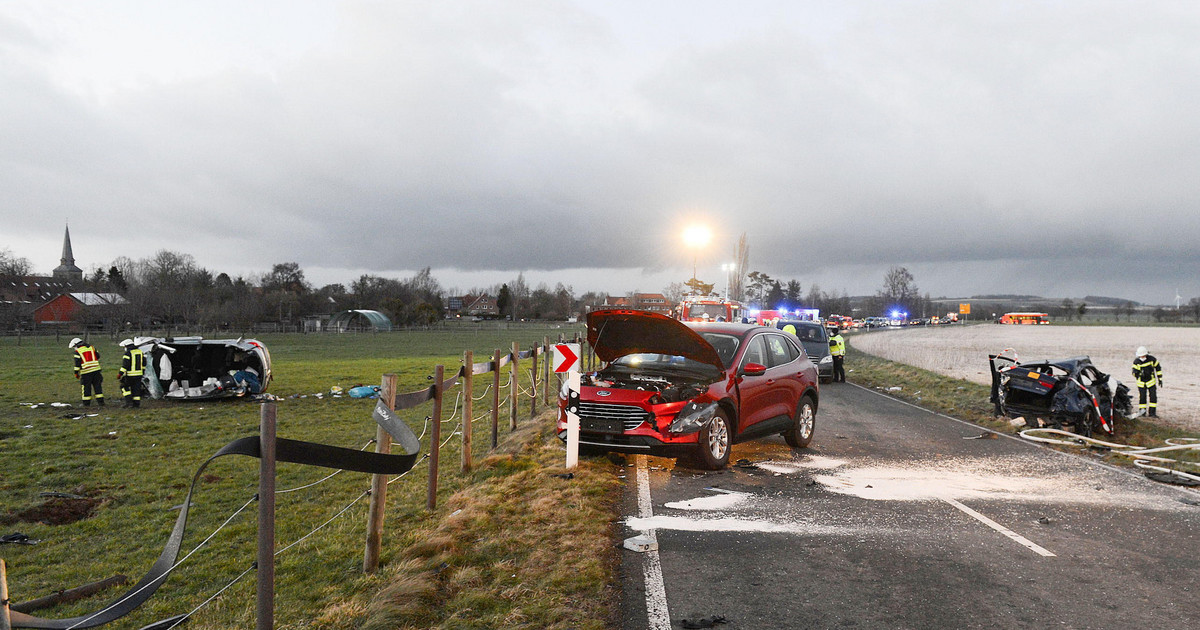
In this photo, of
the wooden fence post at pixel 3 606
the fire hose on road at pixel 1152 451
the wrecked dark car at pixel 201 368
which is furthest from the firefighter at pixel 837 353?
the wooden fence post at pixel 3 606

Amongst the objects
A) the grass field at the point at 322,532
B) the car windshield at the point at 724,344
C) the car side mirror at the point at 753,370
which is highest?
the car windshield at the point at 724,344

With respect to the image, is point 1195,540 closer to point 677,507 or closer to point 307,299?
point 677,507

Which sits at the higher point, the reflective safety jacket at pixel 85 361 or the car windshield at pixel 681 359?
the car windshield at pixel 681 359

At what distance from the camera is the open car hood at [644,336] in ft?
27.3

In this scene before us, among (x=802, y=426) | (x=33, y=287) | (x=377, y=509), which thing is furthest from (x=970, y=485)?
(x=33, y=287)

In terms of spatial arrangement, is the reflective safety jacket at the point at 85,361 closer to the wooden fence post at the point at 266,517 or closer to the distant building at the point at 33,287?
the wooden fence post at the point at 266,517

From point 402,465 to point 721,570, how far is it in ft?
8.04

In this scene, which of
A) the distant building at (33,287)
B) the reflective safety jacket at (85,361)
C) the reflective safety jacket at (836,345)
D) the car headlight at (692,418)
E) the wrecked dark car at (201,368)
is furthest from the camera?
the distant building at (33,287)

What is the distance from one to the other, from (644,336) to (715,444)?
1.62 meters

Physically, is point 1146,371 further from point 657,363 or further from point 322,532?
point 322,532

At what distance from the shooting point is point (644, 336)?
881 cm

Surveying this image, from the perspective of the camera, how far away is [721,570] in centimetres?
506

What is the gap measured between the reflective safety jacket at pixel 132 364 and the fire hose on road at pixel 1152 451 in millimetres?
17324

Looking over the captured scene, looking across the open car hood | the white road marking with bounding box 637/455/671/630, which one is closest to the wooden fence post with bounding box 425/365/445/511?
the white road marking with bounding box 637/455/671/630
